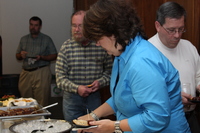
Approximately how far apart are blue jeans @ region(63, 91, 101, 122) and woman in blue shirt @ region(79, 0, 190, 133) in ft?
4.58

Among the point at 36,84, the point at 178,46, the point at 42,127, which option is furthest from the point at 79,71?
the point at 36,84

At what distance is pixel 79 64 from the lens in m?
2.85

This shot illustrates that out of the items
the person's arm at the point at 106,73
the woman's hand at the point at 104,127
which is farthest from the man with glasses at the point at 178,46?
the woman's hand at the point at 104,127

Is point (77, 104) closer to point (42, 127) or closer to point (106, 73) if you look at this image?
point (106, 73)

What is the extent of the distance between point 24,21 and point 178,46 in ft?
14.1

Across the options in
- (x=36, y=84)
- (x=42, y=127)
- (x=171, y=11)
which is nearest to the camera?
(x=42, y=127)

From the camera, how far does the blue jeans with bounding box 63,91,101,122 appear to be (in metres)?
2.85

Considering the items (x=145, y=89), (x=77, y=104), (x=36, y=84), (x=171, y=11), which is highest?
(x=171, y=11)

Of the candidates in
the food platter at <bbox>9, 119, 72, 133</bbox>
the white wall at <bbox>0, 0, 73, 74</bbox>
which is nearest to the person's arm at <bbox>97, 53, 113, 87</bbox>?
the food platter at <bbox>9, 119, 72, 133</bbox>

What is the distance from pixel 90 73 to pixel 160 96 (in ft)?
5.51

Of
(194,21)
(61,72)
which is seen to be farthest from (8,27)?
(194,21)

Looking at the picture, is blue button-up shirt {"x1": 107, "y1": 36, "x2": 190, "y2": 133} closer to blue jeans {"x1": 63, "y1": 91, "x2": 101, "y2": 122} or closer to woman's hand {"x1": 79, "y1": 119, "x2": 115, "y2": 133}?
woman's hand {"x1": 79, "y1": 119, "x2": 115, "y2": 133}

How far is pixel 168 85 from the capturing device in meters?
1.40

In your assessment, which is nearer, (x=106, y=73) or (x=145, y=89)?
(x=145, y=89)
